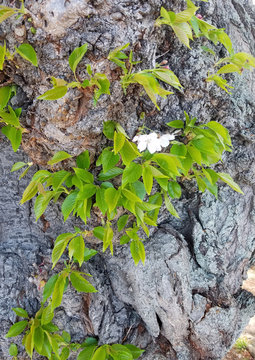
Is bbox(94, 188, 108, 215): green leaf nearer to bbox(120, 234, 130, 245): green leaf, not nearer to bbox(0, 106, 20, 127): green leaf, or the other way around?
bbox(120, 234, 130, 245): green leaf

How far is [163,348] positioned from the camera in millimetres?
1584

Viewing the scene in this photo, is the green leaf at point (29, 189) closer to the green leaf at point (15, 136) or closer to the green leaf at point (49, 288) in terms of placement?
the green leaf at point (15, 136)

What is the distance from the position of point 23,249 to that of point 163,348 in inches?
35.6

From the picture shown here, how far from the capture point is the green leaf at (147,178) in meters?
1.00

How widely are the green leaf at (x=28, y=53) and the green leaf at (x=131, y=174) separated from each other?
46cm

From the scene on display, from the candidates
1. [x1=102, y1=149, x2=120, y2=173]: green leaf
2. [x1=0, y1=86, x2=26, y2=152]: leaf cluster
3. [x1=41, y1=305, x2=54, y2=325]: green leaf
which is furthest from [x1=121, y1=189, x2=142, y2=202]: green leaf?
[x1=41, y1=305, x2=54, y2=325]: green leaf

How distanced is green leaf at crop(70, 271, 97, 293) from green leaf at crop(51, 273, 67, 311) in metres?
0.04

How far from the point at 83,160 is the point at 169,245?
0.63 m

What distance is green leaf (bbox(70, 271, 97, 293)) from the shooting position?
1226 mm

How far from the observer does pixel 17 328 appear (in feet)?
4.40

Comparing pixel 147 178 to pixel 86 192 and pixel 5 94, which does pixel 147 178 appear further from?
pixel 5 94

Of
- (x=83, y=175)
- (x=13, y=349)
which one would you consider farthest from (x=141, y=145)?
(x=13, y=349)

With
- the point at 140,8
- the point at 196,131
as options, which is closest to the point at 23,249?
the point at 196,131

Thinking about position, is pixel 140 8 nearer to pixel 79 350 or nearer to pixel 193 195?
pixel 193 195
